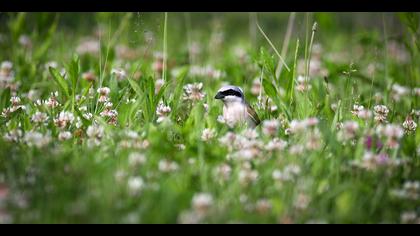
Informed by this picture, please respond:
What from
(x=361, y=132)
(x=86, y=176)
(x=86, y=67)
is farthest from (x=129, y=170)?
Answer: (x=86, y=67)

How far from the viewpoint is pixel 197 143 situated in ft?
13.6

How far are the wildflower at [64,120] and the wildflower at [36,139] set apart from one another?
1.19 feet

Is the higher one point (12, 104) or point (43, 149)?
point (12, 104)

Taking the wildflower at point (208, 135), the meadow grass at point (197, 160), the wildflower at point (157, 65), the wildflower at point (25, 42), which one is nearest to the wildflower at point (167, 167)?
the meadow grass at point (197, 160)

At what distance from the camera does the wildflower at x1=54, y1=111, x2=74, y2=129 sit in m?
4.37

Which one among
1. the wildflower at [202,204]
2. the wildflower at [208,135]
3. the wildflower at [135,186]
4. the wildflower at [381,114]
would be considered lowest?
the wildflower at [202,204]

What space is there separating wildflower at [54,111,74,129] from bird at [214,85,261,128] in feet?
3.50

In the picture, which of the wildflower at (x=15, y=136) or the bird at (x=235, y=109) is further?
the bird at (x=235, y=109)

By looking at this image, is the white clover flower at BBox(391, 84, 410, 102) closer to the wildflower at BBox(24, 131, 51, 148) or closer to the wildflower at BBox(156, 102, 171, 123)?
the wildflower at BBox(156, 102, 171, 123)

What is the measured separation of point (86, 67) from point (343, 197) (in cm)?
456

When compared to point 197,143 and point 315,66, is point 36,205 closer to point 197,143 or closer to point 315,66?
point 197,143

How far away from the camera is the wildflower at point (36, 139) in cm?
386

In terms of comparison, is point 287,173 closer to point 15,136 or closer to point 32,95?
point 15,136

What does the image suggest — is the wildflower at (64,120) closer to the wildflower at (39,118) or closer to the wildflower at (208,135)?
the wildflower at (39,118)
